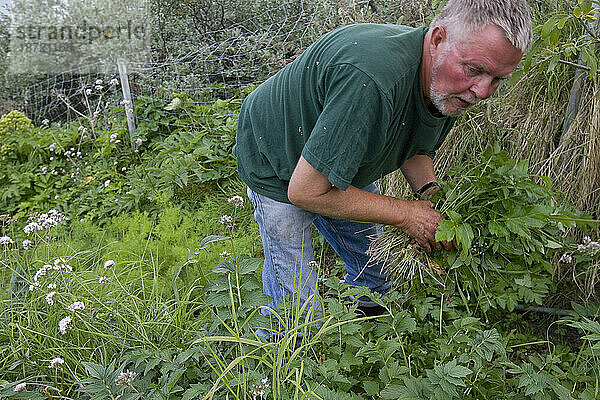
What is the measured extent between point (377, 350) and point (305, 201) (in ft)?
1.80

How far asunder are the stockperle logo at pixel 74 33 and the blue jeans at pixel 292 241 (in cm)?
428

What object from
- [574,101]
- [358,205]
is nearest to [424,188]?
[358,205]

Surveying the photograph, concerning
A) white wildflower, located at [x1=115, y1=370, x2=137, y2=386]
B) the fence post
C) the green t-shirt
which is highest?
the green t-shirt

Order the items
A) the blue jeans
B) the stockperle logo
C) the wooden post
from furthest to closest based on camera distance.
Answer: the stockperle logo < the wooden post < the blue jeans

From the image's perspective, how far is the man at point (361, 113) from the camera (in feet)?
5.20

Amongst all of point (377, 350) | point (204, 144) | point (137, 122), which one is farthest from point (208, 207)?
point (377, 350)

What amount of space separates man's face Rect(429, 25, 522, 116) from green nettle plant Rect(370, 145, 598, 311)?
1.40ft

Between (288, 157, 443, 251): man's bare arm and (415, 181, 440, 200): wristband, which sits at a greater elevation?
(288, 157, 443, 251): man's bare arm

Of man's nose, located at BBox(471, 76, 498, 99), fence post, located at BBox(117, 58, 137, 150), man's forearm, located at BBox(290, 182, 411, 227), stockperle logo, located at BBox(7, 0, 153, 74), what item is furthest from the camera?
stockperle logo, located at BBox(7, 0, 153, 74)

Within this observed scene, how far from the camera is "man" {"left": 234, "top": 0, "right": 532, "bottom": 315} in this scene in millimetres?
1585

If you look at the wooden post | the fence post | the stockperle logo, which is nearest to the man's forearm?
the wooden post

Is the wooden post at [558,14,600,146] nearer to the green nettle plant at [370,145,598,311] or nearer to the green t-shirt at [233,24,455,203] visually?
the green nettle plant at [370,145,598,311]

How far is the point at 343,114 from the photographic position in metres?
1.59

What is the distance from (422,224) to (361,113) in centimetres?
59
